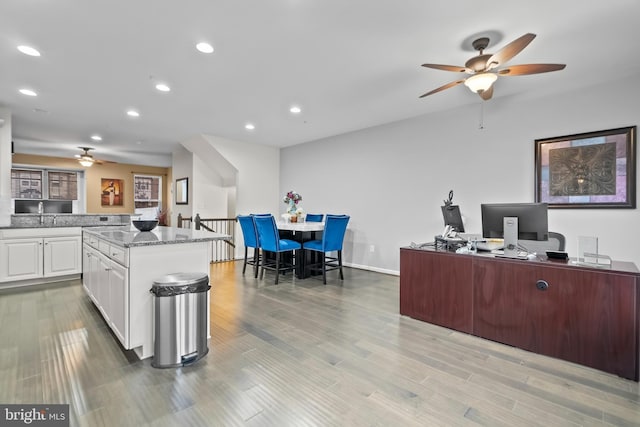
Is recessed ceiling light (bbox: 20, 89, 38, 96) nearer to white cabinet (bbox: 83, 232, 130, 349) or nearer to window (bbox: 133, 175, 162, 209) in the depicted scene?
white cabinet (bbox: 83, 232, 130, 349)

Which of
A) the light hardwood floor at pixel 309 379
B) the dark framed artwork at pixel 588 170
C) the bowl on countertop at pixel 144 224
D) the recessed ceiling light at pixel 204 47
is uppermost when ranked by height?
the recessed ceiling light at pixel 204 47

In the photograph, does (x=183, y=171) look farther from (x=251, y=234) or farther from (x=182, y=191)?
(x=251, y=234)

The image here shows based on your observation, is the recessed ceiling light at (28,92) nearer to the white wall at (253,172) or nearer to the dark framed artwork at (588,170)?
the white wall at (253,172)

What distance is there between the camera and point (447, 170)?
450 centimetres

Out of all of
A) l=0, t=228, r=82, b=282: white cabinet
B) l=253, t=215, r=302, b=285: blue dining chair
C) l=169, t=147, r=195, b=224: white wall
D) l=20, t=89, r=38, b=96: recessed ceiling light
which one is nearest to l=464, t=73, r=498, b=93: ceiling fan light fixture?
l=253, t=215, r=302, b=285: blue dining chair

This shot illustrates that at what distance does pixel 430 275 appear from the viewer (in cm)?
296

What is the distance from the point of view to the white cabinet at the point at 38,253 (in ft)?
13.0


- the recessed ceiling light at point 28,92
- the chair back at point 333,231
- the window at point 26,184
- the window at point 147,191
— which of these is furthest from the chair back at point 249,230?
the window at point 26,184

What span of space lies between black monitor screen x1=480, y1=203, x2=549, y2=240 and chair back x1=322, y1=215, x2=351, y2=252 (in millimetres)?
2098

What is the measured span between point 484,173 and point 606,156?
4.03 feet

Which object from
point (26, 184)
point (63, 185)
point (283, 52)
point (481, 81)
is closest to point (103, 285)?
point (283, 52)

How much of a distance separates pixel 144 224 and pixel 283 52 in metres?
2.10

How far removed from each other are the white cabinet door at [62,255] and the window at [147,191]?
551 cm

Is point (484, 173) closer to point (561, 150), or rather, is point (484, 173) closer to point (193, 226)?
point (561, 150)
